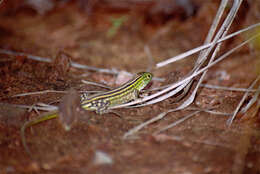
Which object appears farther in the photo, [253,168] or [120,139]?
[120,139]

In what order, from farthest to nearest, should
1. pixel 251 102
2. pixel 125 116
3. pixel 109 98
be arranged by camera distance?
pixel 109 98
pixel 125 116
pixel 251 102

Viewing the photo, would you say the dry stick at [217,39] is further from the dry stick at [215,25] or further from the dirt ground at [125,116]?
the dirt ground at [125,116]

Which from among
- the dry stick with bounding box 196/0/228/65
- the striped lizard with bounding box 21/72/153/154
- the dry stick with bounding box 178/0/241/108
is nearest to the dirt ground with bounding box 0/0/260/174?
the striped lizard with bounding box 21/72/153/154

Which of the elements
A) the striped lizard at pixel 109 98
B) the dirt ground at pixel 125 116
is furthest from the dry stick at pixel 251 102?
the striped lizard at pixel 109 98

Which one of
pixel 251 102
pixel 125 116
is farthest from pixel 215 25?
pixel 125 116

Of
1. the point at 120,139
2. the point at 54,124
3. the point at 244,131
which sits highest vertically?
the point at 54,124

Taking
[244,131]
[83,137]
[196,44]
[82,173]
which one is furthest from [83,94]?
[196,44]

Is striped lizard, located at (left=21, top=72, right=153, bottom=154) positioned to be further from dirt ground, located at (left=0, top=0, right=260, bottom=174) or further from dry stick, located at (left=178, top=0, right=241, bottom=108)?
dry stick, located at (left=178, top=0, right=241, bottom=108)

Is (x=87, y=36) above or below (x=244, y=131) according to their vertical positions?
above

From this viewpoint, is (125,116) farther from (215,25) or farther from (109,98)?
(215,25)

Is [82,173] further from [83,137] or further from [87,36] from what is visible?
[87,36]
